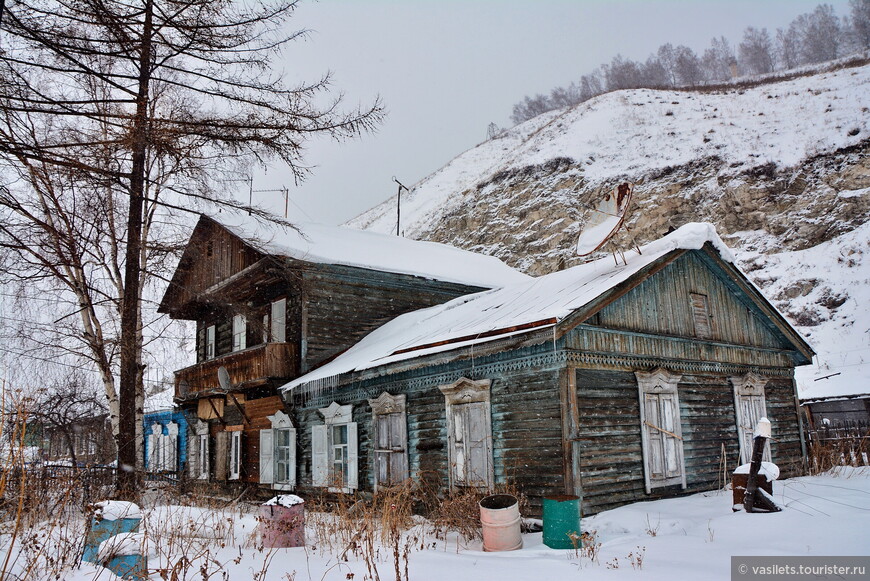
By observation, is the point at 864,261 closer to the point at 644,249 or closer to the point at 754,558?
the point at 644,249

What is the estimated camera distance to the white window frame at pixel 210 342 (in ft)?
69.8

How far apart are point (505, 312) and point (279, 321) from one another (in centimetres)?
797

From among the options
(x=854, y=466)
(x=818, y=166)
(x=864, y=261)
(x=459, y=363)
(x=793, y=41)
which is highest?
(x=793, y=41)

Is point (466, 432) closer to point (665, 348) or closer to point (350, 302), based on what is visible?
point (665, 348)

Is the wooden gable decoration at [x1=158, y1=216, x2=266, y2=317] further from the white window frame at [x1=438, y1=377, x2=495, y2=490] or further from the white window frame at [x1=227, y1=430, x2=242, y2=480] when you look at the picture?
the white window frame at [x1=438, y1=377, x2=495, y2=490]

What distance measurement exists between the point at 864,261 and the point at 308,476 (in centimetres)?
2902

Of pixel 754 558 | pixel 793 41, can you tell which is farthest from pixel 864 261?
pixel 793 41

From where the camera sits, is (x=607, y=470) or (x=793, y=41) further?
(x=793, y=41)

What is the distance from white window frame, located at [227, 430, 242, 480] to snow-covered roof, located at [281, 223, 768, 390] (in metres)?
4.42

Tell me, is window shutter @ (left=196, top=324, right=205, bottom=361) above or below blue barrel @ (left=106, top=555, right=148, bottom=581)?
above

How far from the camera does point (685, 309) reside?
1275 centimetres

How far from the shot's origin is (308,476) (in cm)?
1567

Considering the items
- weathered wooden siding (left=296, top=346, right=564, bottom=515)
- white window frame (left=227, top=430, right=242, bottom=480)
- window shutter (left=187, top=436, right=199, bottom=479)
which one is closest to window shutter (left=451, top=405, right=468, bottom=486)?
weathered wooden siding (left=296, top=346, right=564, bottom=515)

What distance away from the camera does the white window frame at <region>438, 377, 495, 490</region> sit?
35.3 ft
